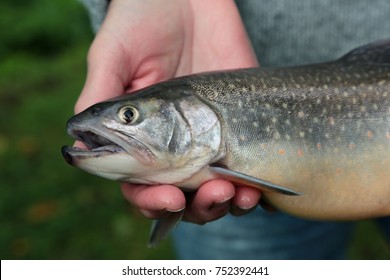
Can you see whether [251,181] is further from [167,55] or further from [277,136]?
[167,55]

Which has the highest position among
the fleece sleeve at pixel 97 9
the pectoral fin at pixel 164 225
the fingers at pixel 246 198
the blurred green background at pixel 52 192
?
the fleece sleeve at pixel 97 9

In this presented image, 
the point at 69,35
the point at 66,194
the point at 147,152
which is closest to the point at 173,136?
the point at 147,152

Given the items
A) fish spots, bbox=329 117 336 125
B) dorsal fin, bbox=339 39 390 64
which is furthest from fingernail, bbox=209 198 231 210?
dorsal fin, bbox=339 39 390 64

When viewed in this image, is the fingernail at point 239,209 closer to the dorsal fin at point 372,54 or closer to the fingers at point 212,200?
the fingers at point 212,200

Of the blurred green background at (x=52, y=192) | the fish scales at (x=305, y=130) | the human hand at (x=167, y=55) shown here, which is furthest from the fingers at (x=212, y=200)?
the blurred green background at (x=52, y=192)

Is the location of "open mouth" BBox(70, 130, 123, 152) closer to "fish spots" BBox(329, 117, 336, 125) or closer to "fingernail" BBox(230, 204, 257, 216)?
"fingernail" BBox(230, 204, 257, 216)

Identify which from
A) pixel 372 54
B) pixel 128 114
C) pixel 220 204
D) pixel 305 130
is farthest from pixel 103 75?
pixel 372 54
